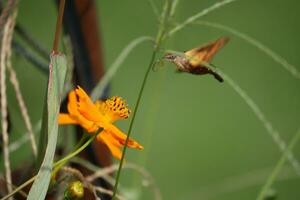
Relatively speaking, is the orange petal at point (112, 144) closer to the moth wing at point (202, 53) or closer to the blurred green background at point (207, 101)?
the moth wing at point (202, 53)

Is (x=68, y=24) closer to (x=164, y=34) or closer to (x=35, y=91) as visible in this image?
(x=164, y=34)

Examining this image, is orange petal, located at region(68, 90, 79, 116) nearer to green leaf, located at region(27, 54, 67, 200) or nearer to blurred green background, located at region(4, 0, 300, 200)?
green leaf, located at region(27, 54, 67, 200)

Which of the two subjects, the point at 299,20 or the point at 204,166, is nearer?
the point at 204,166

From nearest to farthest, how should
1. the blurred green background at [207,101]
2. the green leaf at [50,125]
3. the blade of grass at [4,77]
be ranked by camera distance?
the green leaf at [50,125], the blade of grass at [4,77], the blurred green background at [207,101]

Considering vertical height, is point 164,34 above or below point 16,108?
below

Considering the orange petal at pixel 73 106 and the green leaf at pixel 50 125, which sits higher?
the orange petal at pixel 73 106

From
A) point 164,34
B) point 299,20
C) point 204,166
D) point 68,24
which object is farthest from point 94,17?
point 299,20

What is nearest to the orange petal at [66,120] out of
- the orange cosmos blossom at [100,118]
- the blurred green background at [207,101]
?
the orange cosmos blossom at [100,118]

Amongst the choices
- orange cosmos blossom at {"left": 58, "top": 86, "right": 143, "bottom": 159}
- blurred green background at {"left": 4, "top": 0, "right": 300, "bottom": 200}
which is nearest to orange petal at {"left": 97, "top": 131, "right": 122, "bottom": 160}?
orange cosmos blossom at {"left": 58, "top": 86, "right": 143, "bottom": 159}

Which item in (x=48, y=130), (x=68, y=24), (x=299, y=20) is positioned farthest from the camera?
(x=299, y=20)
